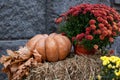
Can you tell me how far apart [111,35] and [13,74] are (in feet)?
3.23

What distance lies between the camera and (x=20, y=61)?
9.32 feet

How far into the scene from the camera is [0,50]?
3451mm

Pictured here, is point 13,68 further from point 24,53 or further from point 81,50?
point 81,50

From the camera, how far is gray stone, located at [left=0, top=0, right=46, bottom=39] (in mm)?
3422

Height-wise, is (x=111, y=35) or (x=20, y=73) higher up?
(x=111, y=35)

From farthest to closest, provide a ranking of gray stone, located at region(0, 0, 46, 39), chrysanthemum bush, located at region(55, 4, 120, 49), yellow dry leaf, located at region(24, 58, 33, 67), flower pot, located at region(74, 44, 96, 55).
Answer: gray stone, located at region(0, 0, 46, 39)
flower pot, located at region(74, 44, 96, 55)
chrysanthemum bush, located at region(55, 4, 120, 49)
yellow dry leaf, located at region(24, 58, 33, 67)

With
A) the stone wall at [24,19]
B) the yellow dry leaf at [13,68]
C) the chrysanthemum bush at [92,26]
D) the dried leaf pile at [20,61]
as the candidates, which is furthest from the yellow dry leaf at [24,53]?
the stone wall at [24,19]

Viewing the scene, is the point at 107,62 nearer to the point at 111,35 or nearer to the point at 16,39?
the point at 111,35

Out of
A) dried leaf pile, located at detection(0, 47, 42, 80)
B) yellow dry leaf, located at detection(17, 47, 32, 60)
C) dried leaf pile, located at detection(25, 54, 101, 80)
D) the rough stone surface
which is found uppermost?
the rough stone surface

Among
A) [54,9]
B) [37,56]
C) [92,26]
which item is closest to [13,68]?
[37,56]

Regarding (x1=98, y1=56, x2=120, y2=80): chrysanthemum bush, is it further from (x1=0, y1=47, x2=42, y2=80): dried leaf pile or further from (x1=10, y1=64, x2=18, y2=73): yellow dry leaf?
(x1=10, y1=64, x2=18, y2=73): yellow dry leaf

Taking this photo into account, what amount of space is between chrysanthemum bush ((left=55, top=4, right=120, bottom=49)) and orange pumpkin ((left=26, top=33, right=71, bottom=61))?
129mm

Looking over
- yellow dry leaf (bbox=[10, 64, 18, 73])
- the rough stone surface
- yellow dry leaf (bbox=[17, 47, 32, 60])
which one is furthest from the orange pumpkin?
the rough stone surface

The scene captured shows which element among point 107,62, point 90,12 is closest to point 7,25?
point 90,12
